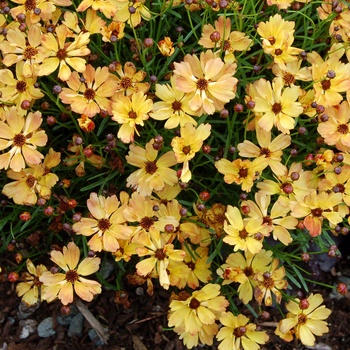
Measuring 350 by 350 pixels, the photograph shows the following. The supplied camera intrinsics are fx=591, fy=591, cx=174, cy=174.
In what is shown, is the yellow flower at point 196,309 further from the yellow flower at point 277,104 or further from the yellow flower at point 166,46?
the yellow flower at point 166,46

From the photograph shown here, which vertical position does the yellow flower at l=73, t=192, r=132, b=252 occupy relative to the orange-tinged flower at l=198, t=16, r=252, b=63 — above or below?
below

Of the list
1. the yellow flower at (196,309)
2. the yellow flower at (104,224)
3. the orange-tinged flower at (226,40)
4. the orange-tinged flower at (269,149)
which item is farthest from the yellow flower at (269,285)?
the orange-tinged flower at (226,40)

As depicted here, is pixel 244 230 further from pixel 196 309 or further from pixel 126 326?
pixel 126 326

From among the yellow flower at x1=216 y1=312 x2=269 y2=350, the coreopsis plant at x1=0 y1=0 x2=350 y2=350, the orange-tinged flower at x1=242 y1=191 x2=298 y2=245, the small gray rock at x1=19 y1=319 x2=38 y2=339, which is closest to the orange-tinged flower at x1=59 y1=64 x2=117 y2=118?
the coreopsis plant at x1=0 y1=0 x2=350 y2=350

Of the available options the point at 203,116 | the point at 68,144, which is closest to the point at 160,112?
the point at 203,116

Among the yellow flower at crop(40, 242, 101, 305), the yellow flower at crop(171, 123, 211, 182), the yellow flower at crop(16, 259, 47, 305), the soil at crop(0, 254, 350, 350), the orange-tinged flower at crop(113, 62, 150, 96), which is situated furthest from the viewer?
the soil at crop(0, 254, 350, 350)

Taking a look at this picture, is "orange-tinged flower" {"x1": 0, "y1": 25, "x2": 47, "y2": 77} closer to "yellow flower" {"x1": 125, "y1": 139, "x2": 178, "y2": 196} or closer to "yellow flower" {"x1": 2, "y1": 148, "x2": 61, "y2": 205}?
"yellow flower" {"x1": 2, "y1": 148, "x2": 61, "y2": 205}

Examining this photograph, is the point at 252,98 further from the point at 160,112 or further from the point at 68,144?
the point at 68,144

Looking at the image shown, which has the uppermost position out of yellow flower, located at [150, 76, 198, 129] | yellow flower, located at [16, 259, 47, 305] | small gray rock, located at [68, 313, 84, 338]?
yellow flower, located at [150, 76, 198, 129]
